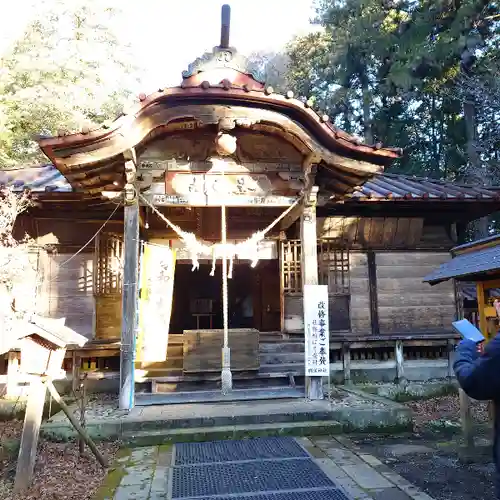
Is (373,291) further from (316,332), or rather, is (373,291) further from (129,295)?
(129,295)

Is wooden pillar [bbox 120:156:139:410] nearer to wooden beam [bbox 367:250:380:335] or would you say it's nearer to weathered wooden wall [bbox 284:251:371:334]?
weathered wooden wall [bbox 284:251:371:334]

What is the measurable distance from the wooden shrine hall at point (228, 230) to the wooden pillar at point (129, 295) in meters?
0.03

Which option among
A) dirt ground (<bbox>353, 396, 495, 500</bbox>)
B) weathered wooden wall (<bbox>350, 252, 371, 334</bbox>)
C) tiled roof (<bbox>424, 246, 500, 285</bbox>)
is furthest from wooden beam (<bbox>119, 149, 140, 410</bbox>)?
weathered wooden wall (<bbox>350, 252, 371, 334</bbox>)

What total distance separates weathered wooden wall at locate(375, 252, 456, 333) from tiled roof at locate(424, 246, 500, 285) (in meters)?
3.95

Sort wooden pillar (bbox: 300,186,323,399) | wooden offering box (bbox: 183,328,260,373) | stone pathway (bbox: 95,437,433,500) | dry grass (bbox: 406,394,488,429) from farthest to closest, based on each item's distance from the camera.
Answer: wooden offering box (bbox: 183,328,260,373)
wooden pillar (bbox: 300,186,323,399)
dry grass (bbox: 406,394,488,429)
stone pathway (bbox: 95,437,433,500)

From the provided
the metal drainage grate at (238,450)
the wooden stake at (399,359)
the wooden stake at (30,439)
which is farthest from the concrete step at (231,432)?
the wooden stake at (399,359)

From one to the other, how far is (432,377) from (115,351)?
7.29 m

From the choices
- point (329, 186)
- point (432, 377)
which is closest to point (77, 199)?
point (329, 186)

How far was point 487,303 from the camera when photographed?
6785mm

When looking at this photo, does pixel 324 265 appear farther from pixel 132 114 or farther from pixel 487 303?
pixel 132 114

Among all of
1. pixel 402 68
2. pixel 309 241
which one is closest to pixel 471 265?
pixel 309 241

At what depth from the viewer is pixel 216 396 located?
27.3 feet

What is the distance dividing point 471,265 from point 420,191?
5.30 meters

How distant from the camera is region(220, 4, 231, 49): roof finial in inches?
310
